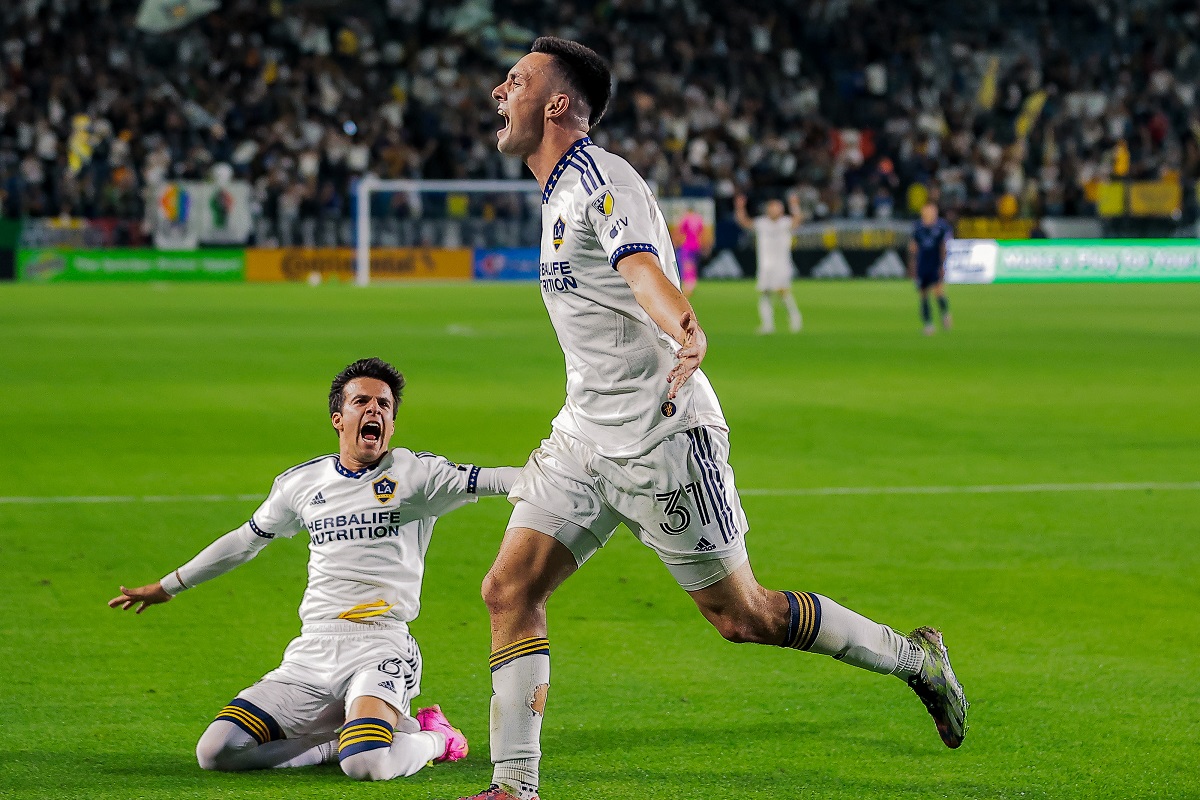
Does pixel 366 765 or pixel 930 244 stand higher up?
pixel 930 244

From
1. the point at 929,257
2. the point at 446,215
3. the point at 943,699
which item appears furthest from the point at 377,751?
the point at 446,215

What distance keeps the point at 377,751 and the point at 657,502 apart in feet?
3.58

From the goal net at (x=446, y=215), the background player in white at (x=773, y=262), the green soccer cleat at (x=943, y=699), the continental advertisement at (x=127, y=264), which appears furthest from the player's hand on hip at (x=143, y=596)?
the continental advertisement at (x=127, y=264)

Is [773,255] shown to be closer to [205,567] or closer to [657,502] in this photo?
[205,567]

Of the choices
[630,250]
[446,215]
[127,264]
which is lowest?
[127,264]

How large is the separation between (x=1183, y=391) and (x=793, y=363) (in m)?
4.51

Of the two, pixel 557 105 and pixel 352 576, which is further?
pixel 352 576

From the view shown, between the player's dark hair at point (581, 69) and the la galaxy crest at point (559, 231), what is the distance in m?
0.42

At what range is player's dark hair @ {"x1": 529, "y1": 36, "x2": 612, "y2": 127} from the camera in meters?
4.67

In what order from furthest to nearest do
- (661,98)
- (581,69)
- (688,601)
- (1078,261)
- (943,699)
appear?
(661,98) < (1078,261) < (688,601) < (943,699) < (581,69)

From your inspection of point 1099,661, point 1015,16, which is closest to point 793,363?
point 1099,661

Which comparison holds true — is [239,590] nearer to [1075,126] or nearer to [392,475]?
[392,475]

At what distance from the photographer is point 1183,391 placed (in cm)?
1639

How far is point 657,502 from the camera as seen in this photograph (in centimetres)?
450
